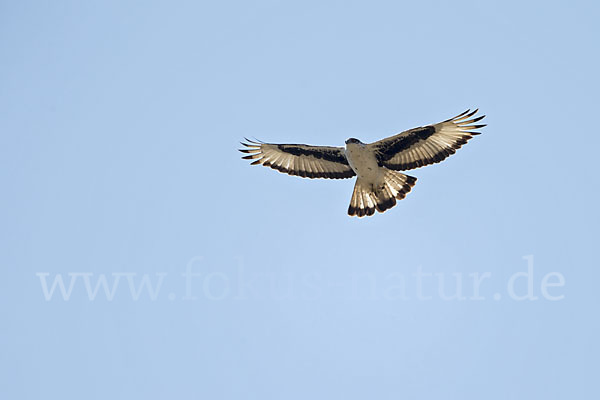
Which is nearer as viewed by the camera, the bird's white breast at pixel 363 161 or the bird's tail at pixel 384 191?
the bird's white breast at pixel 363 161

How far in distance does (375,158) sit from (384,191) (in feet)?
2.39

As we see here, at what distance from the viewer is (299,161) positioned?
19.9m

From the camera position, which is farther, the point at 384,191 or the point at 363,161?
the point at 384,191

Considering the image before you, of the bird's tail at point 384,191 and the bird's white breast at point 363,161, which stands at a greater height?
the bird's white breast at point 363,161

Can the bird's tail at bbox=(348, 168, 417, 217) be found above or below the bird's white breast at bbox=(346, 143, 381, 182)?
below

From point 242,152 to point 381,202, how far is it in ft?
8.99

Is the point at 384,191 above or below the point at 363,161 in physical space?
below

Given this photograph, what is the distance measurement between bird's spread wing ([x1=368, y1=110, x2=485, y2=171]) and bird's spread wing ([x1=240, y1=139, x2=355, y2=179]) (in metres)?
0.87

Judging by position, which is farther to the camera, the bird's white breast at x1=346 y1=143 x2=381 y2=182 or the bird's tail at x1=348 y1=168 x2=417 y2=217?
the bird's tail at x1=348 y1=168 x2=417 y2=217

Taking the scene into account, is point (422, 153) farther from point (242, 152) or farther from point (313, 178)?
point (242, 152)

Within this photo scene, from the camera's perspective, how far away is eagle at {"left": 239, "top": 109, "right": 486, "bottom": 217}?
19016mm

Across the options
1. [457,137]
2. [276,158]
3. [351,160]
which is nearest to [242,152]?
[276,158]

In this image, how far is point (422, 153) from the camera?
19297 millimetres

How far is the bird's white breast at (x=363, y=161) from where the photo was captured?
1881 centimetres
